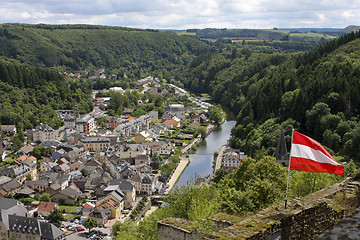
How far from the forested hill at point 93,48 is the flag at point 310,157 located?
13240 cm

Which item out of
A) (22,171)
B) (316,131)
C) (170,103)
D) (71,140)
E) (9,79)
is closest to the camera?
(316,131)

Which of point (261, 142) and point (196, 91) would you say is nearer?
point (261, 142)

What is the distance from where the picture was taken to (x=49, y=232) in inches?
1309

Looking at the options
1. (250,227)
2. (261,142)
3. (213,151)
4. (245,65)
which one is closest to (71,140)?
(213,151)

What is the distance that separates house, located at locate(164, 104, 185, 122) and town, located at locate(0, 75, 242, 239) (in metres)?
2.38

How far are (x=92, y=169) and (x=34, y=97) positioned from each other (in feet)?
122

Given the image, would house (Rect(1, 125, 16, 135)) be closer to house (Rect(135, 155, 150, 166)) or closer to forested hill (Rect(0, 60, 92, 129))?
forested hill (Rect(0, 60, 92, 129))

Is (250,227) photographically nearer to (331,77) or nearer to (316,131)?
(316,131)

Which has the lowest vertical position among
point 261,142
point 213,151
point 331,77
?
point 213,151

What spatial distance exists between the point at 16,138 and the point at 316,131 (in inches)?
1702

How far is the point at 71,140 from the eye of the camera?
6550 cm

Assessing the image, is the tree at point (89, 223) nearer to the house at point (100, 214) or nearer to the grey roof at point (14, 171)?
the house at point (100, 214)

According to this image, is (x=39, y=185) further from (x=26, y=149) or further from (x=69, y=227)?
(x=26, y=149)

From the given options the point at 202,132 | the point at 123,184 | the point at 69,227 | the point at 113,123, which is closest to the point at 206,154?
the point at 202,132
